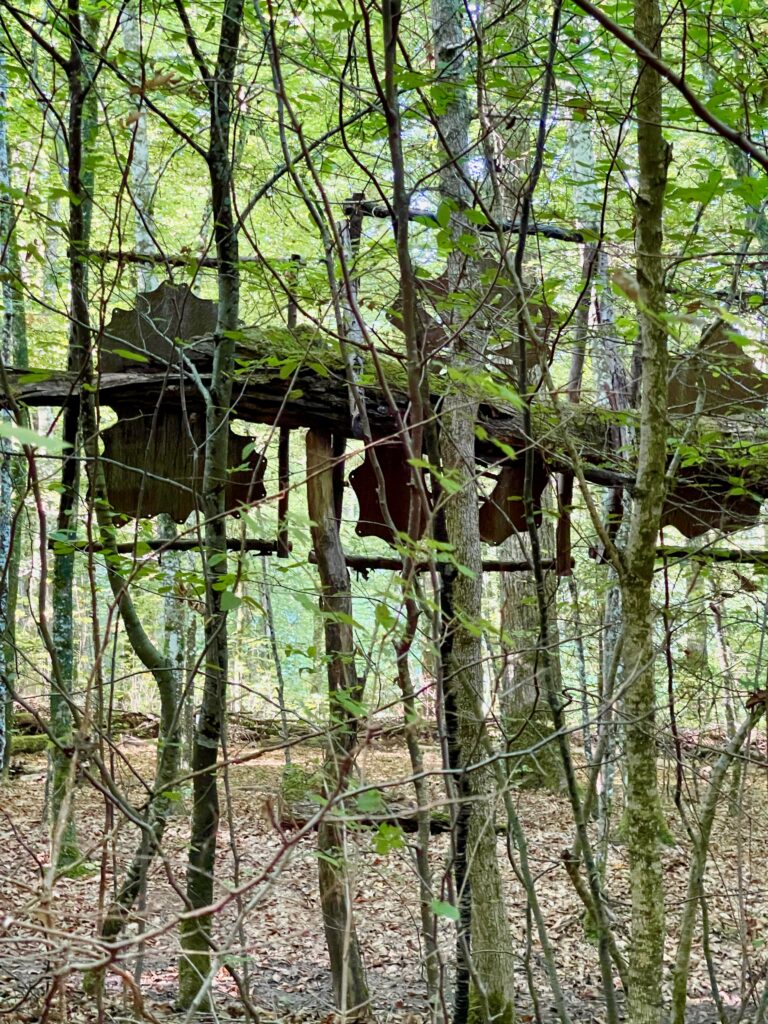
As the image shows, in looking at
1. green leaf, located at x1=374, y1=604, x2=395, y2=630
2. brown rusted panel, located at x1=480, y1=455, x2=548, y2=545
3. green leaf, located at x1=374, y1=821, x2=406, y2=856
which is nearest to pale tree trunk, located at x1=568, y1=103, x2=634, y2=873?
brown rusted panel, located at x1=480, y1=455, x2=548, y2=545

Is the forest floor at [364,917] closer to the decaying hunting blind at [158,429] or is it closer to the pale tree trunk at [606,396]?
the pale tree trunk at [606,396]

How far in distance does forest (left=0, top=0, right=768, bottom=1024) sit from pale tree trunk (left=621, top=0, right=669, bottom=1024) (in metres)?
0.01

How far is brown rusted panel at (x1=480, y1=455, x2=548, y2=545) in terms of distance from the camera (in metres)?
5.13

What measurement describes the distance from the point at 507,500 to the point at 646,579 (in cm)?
229

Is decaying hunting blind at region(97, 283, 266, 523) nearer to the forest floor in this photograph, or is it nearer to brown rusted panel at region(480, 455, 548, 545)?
the forest floor

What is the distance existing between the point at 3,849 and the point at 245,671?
13.4 metres

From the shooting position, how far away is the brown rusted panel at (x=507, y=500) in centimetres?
513

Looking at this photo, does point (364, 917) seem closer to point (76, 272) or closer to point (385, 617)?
point (76, 272)

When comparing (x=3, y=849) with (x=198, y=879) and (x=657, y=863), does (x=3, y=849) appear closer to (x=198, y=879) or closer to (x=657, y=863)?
(x=198, y=879)

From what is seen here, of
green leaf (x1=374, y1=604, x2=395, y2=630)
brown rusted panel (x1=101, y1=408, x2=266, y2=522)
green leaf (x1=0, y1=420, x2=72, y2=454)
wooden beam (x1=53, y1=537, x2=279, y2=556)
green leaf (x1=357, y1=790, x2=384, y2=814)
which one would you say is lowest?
green leaf (x1=357, y1=790, x2=384, y2=814)

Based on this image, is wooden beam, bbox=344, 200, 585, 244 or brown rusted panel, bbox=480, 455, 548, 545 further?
brown rusted panel, bbox=480, 455, 548, 545

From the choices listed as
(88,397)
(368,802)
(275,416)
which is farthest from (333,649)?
(368,802)

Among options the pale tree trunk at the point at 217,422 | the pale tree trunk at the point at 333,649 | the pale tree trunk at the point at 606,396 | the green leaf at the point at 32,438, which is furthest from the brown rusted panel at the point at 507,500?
the green leaf at the point at 32,438

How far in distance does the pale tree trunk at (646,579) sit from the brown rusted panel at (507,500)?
2.12m
